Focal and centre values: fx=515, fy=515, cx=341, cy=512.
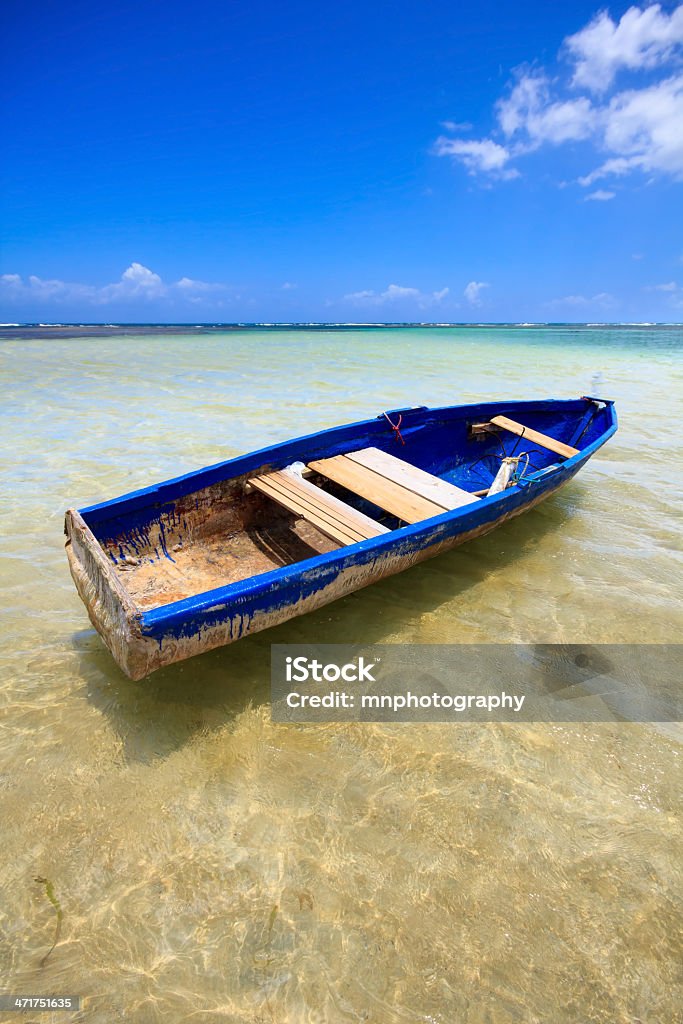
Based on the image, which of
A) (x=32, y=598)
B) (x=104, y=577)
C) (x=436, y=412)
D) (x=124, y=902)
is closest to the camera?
(x=124, y=902)

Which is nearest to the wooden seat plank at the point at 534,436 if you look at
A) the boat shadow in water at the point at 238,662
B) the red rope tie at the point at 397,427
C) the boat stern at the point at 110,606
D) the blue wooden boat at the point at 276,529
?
the blue wooden boat at the point at 276,529

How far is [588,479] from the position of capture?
7.85m

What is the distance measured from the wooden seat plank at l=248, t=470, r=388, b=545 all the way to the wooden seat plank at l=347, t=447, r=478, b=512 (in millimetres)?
743

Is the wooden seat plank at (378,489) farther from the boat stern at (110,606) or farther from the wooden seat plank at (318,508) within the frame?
the boat stern at (110,606)

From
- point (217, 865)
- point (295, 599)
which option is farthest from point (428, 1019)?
point (295, 599)

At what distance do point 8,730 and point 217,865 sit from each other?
1.64 meters

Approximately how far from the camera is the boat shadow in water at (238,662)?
327 cm

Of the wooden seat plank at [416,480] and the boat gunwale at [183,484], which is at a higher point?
the boat gunwale at [183,484]

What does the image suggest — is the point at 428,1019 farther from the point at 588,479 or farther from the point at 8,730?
the point at 588,479

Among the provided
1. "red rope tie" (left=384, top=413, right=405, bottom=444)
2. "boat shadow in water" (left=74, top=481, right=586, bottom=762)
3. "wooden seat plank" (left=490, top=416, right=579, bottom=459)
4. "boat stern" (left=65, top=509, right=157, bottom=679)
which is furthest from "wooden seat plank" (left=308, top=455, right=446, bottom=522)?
"wooden seat plank" (left=490, top=416, right=579, bottom=459)

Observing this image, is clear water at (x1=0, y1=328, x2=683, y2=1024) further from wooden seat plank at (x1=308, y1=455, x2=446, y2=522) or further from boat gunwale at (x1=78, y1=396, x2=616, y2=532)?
boat gunwale at (x1=78, y1=396, x2=616, y2=532)

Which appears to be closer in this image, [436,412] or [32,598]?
[32,598]

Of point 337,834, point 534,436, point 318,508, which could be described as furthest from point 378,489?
point 534,436

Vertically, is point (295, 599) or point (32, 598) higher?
point (295, 599)
